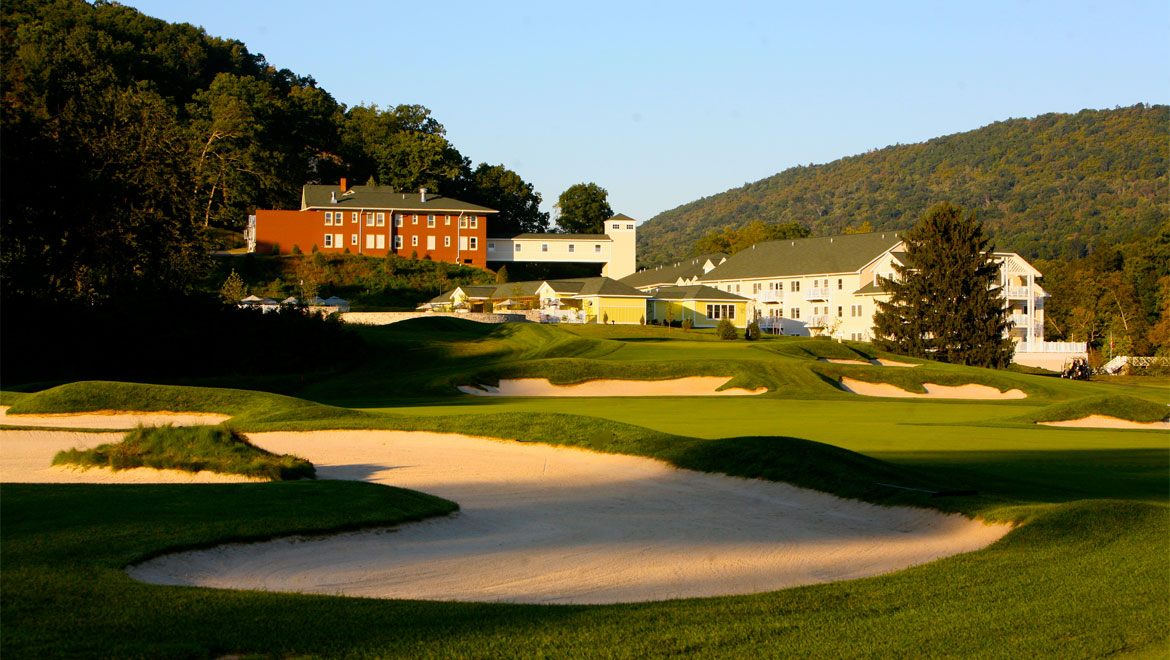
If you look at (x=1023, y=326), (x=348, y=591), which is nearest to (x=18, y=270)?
(x=348, y=591)

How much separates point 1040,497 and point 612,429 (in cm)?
827

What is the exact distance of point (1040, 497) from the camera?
14.4m

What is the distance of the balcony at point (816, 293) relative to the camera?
8238 centimetres

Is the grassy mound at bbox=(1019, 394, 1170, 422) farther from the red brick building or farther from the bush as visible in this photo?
the red brick building

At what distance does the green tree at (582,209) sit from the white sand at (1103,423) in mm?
98585

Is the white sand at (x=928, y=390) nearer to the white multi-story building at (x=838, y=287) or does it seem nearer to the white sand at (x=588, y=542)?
the white sand at (x=588, y=542)

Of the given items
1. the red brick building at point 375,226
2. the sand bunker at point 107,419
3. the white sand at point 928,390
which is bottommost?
the white sand at point 928,390

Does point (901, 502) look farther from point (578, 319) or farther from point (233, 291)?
point (578, 319)

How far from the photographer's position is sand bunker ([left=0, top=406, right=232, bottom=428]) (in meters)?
24.1

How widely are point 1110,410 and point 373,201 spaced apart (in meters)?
76.5

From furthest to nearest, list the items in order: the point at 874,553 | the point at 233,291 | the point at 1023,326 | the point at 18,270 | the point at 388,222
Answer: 1. the point at 388,222
2. the point at 1023,326
3. the point at 233,291
4. the point at 18,270
5. the point at 874,553

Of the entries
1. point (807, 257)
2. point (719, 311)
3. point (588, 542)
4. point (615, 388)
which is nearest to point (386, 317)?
point (615, 388)

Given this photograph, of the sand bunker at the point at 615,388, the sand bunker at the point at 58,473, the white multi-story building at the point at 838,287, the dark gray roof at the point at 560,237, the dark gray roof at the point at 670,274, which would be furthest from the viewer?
the dark gray roof at the point at 560,237

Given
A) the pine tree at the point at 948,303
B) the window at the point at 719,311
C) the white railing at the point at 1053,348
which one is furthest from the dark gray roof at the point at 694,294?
the white railing at the point at 1053,348
